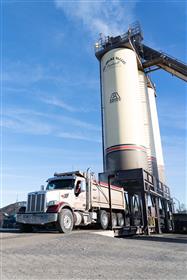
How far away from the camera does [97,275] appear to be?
551cm

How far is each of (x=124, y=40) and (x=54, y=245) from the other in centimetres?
1962

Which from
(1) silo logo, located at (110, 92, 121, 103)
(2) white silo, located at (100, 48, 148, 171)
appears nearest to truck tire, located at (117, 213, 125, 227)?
(2) white silo, located at (100, 48, 148, 171)

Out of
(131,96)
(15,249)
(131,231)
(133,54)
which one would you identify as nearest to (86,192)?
(131,231)

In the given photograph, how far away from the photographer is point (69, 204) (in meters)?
12.7

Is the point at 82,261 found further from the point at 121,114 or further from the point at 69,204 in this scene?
the point at 121,114

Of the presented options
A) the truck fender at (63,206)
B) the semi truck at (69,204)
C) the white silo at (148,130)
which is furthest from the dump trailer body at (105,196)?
the white silo at (148,130)

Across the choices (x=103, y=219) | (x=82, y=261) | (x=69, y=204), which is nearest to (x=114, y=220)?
(x=103, y=219)

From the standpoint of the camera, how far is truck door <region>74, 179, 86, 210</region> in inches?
529

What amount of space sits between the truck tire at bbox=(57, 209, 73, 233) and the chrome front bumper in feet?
0.83

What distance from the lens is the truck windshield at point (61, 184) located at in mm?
13605

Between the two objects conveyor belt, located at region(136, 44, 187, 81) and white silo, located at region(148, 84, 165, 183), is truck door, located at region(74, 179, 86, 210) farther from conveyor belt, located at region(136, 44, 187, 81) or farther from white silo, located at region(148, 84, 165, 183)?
conveyor belt, located at region(136, 44, 187, 81)

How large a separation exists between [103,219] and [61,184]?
3.15 meters

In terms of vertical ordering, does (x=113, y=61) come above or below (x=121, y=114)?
above

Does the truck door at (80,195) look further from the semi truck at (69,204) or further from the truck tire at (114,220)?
the truck tire at (114,220)
